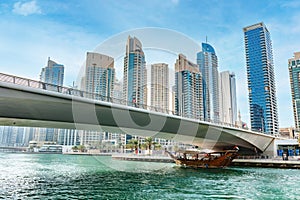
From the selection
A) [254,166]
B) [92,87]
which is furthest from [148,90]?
[254,166]

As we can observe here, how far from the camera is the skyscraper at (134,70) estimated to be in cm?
4372

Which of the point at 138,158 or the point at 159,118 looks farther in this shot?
the point at 138,158

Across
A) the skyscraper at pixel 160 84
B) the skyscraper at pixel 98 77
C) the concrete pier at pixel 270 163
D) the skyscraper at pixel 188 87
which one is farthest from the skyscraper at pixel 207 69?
the skyscraper at pixel 98 77

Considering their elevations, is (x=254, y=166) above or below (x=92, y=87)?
below

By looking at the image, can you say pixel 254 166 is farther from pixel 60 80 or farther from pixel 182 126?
pixel 60 80

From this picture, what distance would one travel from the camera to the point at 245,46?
6078 inches

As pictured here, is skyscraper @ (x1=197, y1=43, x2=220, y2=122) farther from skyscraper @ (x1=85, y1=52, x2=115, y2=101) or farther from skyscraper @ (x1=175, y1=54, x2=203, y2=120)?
skyscraper @ (x1=85, y1=52, x2=115, y2=101)

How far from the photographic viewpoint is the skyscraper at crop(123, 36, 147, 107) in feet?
143

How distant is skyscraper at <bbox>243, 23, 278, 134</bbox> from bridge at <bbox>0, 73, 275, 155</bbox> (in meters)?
114

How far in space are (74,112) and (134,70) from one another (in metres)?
22.3

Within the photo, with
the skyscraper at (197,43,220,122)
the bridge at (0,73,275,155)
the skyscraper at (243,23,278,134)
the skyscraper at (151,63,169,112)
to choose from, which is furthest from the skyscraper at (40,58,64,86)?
the skyscraper at (243,23,278,134)

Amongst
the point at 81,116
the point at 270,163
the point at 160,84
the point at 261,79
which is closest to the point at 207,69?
the point at 160,84

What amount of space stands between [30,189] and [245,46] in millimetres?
157291

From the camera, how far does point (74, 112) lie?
78.1ft
